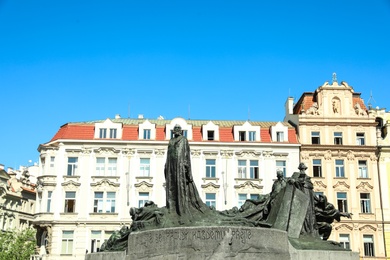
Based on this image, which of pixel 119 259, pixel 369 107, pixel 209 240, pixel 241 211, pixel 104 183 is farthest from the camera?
pixel 369 107

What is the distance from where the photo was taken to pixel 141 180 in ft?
146

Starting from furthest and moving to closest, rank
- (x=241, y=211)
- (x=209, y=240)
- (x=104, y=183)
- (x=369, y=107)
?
(x=369, y=107) → (x=104, y=183) → (x=241, y=211) → (x=209, y=240)

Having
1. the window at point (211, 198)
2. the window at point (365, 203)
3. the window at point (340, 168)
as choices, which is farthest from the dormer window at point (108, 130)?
the window at point (365, 203)

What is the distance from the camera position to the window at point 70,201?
4391 cm

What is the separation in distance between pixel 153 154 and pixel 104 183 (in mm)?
4177

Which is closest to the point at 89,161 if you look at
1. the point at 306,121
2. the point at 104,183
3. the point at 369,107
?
the point at 104,183

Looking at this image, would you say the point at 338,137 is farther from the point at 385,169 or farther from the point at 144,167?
the point at 144,167

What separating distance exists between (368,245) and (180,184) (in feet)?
105

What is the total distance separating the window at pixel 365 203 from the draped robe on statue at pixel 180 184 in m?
31.8

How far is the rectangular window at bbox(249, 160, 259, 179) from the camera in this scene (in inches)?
1780

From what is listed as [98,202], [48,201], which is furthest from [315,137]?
[48,201]

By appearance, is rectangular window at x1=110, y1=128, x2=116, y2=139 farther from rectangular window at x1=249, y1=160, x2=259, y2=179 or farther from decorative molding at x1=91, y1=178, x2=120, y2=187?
rectangular window at x1=249, y1=160, x2=259, y2=179

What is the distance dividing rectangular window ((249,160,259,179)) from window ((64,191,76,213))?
13012 millimetres

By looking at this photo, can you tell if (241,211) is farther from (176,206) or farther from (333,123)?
(333,123)
